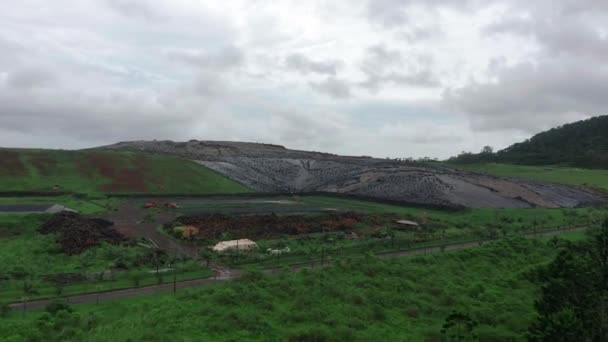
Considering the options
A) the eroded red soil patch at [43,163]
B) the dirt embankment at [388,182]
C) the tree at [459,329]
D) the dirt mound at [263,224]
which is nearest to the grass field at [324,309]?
the tree at [459,329]

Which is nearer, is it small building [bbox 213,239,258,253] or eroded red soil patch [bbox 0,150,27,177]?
small building [bbox 213,239,258,253]

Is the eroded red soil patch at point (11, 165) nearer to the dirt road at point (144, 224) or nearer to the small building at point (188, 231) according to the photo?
the dirt road at point (144, 224)

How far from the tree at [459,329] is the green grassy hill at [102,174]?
52984 millimetres

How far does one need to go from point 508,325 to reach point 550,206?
47978mm

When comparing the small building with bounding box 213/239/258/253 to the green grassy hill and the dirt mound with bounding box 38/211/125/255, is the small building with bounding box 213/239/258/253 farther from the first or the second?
the green grassy hill

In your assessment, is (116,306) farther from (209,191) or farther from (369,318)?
(209,191)

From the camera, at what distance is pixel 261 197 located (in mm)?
74062

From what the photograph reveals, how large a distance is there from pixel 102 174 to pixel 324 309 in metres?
56.3

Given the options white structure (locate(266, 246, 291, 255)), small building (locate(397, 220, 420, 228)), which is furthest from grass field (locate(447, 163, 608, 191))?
white structure (locate(266, 246, 291, 255))

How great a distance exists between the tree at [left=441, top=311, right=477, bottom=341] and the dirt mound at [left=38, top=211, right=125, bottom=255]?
81.2 ft

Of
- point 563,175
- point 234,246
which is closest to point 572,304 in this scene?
point 234,246

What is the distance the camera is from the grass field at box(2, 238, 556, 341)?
19.2m

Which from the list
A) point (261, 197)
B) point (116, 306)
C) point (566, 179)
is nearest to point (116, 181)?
point (261, 197)

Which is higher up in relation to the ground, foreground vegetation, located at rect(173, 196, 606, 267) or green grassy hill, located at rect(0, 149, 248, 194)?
green grassy hill, located at rect(0, 149, 248, 194)
